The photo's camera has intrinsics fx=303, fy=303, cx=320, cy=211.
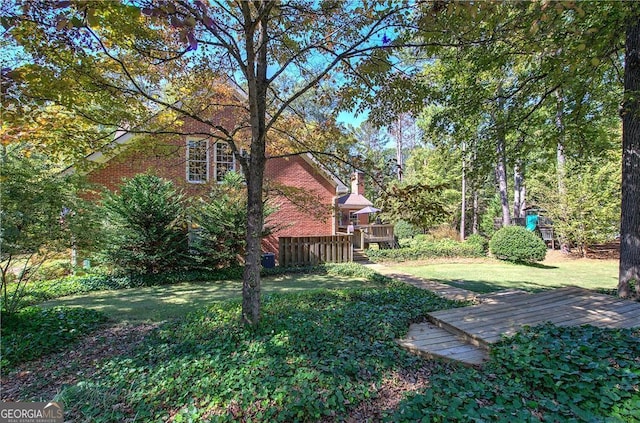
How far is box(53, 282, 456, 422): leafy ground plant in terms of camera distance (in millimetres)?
2639

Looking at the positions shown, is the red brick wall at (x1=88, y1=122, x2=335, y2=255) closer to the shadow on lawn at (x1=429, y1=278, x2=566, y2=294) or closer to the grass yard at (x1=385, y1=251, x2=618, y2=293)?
the grass yard at (x1=385, y1=251, x2=618, y2=293)

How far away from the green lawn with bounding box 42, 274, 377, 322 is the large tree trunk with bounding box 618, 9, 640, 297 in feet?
17.4

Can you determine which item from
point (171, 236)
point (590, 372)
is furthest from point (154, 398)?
point (171, 236)

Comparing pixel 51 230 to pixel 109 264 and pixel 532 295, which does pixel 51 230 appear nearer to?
pixel 109 264

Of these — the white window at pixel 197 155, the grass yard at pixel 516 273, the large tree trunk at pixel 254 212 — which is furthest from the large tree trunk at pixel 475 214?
the large tree trunk at pixel 254 212

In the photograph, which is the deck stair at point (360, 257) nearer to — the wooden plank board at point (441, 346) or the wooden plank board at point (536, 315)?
the wooden plank board at point (536, 315)

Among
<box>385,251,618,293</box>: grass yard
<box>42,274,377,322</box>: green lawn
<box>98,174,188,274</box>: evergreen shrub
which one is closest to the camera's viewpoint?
<box>42,274,377,322</box>: green lawn

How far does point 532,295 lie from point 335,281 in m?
4.95

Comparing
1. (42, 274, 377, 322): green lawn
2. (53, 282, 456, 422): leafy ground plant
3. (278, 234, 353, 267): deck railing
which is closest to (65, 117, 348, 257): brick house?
(278, 234, 353, 267): deck railing

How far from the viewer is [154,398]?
2848mm

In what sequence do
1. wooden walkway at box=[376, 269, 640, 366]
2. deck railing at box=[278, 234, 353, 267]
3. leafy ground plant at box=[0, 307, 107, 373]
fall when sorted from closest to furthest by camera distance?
wooden walkway at box=[376, 269, 640, 366], leafy ground plant at box=[0, 307, 107, 373], deck railing at box=[278, 234, 353, 267]

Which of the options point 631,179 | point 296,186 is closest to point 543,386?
point 631,179

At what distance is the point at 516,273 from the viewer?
1041 centimetres

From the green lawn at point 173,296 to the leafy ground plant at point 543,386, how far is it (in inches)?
192
